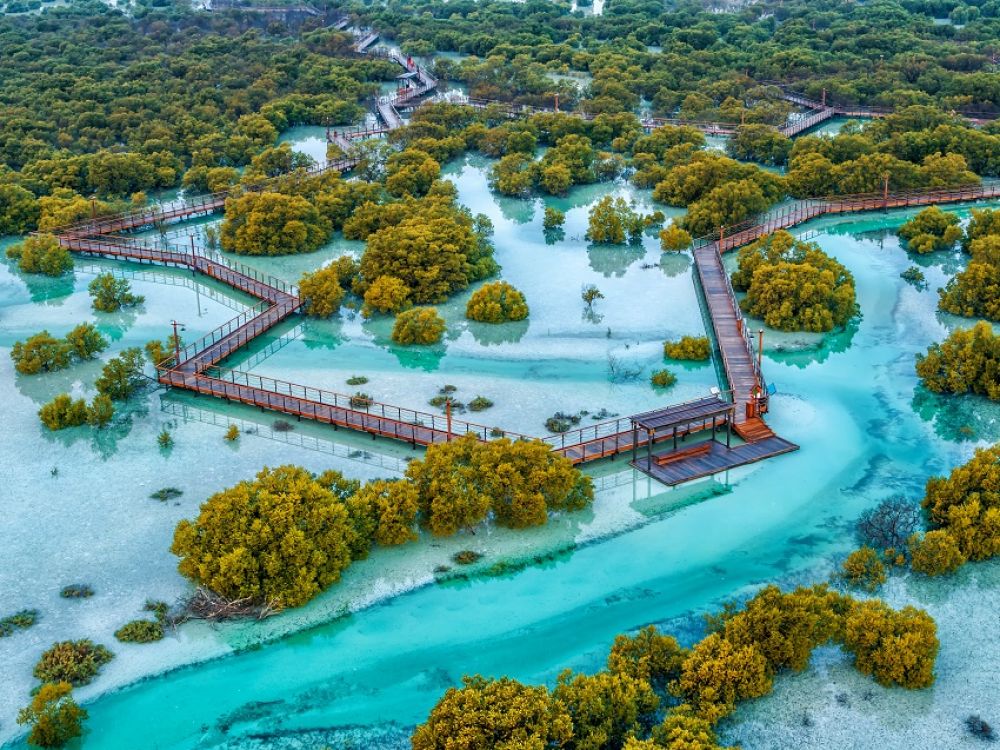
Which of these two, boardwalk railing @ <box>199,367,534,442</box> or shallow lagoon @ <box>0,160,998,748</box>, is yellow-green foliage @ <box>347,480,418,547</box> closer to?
shallow lagoon @ <box>0,160,998,748</box>

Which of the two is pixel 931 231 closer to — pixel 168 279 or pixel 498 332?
pixel 498 332

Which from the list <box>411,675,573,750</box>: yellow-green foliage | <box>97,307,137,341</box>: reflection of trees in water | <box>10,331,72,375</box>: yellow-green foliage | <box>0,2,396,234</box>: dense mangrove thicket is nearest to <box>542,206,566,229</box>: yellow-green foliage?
<box>0,2,396,234</box>: dense mangrove thicket

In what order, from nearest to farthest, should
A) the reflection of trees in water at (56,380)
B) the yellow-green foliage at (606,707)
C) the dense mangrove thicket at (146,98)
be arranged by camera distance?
the yellow-green foliage at (606,707), the reflection of trees in water at (56,380), the dense mangrove thicket at (146,98)

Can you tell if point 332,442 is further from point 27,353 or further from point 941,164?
point 941,164

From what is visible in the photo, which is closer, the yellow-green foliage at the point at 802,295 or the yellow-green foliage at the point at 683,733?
the yellow-green foliage at the point at 683,733

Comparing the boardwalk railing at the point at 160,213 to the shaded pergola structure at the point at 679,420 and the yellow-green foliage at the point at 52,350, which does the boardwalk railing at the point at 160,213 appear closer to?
the yellow-green foliage at the point at 52,350

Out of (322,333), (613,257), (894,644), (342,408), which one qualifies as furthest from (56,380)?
(894,644)

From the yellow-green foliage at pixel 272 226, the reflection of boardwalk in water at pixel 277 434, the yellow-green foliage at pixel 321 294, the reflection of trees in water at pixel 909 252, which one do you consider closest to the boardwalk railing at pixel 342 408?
the reflection of boardwalk in water at pixel 277 434
